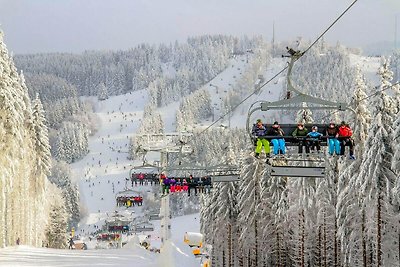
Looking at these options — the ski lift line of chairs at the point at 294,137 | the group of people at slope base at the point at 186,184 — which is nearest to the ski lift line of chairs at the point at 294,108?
the ski lift line of chairs at the point at 294,137

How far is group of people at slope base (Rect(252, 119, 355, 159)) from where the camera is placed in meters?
16.3

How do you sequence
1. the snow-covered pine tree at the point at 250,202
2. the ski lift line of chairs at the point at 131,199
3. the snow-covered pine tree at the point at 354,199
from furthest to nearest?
the ski lift line of chairs at the point at 131,199
the snow-covered pine tree at the point at 250,202
the snow-covered pine tree at the point at 354,199

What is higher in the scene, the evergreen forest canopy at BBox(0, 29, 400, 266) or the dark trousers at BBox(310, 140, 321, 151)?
the dark trousers at BBox(310, 140, 321, 151)

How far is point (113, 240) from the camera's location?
355ft

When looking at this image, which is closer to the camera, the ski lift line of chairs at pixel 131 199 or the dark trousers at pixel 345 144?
the dark trousers at pixel 345 144

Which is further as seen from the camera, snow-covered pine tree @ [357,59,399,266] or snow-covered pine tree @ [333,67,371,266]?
snow-covered pine tree @ [333,67,371,266]

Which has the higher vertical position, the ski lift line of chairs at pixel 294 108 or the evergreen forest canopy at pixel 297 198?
the ski lift line of chairs at pixel 294 108

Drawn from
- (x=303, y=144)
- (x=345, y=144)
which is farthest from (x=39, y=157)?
(x=345, y=144)

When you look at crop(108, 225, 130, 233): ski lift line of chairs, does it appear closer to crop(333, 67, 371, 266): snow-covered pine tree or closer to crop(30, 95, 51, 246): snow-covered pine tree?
crop(30, 95, 51, 246): snow-covered pine tree

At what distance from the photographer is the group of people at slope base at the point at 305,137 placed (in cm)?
1633

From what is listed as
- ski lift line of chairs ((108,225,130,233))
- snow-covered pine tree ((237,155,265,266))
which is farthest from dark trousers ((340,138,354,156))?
ski lift line of chairs ((108,225,130,233))

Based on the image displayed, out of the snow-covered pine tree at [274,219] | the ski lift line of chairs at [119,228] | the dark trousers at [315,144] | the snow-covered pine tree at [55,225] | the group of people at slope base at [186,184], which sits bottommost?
the ski lift line of chairs at [119,228]

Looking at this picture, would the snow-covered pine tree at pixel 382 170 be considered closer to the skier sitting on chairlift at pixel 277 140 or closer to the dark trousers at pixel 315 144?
the dark trousers at pixel 315 144

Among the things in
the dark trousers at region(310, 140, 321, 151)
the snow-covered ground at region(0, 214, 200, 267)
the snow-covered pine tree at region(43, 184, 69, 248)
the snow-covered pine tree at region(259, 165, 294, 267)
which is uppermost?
the dark trousers at region(310, 140, 321, 151)
